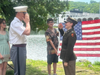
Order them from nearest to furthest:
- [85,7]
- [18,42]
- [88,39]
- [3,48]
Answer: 1. [18,42]
2. [3,48]
3. [88,39]
4. [85,7]

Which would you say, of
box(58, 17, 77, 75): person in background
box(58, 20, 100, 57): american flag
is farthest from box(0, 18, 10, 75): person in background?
box(58, 20, 100, 57): american flag

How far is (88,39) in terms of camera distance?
676cm

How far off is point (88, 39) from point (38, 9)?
2.25 meters

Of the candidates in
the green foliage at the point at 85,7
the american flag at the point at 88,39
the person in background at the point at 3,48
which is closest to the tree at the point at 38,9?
the american flag at the point at 88,39

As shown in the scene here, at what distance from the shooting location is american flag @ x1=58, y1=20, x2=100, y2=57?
6.60m

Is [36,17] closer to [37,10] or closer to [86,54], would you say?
[37,10]

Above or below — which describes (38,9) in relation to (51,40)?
above

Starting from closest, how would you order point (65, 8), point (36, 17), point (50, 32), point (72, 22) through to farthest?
point (72, 22) → point (50, 32) → point (36, 17) → point (65, 8)

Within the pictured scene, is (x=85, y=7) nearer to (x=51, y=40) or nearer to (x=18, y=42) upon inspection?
(x=51, y=40)

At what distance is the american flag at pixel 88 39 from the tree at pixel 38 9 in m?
1.08

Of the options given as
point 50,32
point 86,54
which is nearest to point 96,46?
point 86,54

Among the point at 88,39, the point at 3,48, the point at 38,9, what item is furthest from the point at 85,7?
the point at 3,48

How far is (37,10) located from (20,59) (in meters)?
3.30

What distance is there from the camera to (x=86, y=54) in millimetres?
6820
